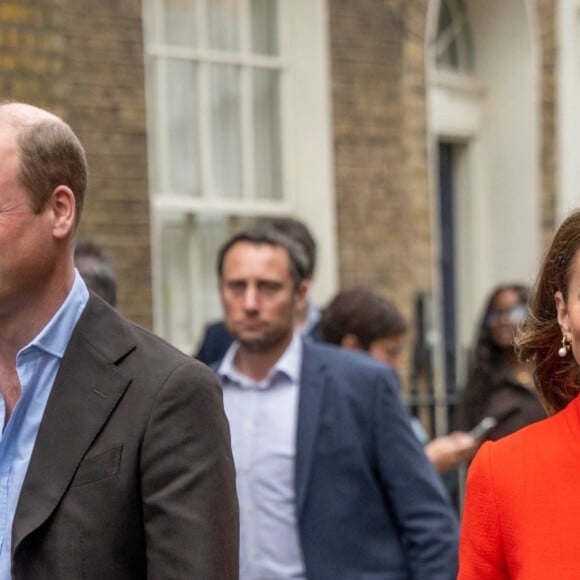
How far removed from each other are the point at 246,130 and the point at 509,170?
10.7 feet

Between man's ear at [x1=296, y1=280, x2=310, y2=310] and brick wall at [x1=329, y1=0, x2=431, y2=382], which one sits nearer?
man's ear at [x1=296, y1=280, x2=310, y2=310]

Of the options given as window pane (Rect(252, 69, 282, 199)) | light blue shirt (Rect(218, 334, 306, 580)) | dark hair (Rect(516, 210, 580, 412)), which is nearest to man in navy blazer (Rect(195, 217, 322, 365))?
light blue shirt (Rect(218, 334, 306, 580))

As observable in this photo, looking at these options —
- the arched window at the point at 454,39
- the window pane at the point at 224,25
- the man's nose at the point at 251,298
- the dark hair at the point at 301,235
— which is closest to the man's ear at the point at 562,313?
the man's nose at the point at 251,298

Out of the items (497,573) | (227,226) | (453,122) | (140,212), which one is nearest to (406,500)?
→ (497,573)

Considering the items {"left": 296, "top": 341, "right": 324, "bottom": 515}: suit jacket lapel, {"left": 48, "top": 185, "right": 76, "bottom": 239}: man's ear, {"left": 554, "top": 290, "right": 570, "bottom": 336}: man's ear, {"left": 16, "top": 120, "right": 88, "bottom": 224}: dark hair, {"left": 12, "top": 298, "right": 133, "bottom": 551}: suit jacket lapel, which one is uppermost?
{"left": 16, "top": 120, "right": 88, "bottom": 224}: dark hair

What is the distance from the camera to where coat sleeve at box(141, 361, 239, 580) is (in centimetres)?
277

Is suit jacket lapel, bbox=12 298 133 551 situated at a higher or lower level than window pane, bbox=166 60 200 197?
lower

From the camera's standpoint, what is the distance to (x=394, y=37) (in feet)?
34.1

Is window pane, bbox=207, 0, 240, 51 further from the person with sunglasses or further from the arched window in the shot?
the person with sunglasses

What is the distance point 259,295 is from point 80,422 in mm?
2512

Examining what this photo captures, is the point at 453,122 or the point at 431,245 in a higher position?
the point at 453,122

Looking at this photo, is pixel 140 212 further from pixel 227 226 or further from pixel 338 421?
pixel 338 421

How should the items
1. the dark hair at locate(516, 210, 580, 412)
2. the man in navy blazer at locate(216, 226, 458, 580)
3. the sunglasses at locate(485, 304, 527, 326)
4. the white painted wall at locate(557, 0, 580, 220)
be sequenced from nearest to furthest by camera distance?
the dark hair at locate(516, 210, 580, 412), the man in navy blazer at locate(216, 226, 458, 580), the sunglasses at locate(485, 304, 527, 326), the white painted wall at locate(557, 0, 580, 220)

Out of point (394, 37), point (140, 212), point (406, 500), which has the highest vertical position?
point (394, 37)
